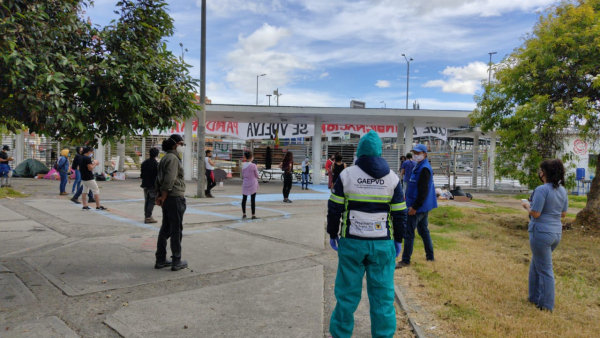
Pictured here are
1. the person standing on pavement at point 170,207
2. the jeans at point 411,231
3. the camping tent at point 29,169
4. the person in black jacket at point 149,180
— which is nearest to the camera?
the person standing on pavement at point 170,207

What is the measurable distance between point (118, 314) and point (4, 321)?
0.99m

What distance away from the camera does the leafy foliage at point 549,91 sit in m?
7.87

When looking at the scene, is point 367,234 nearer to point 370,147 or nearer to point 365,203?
point 365,203

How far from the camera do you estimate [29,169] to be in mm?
21750

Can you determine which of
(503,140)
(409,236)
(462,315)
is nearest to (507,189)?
(503,140)

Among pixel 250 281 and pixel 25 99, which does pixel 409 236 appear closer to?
pixel 250 281

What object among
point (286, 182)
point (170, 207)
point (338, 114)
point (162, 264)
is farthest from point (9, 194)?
point (338, 114)

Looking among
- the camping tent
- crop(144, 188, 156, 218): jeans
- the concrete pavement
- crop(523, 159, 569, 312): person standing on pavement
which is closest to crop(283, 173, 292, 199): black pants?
the concrete pavement

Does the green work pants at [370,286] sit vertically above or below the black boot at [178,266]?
above

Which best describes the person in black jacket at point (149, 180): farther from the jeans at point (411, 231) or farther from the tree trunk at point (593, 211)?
the tree trunk at point (593, 211)

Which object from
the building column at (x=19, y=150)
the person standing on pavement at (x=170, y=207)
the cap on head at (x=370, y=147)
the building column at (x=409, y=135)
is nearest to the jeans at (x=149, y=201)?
the person standing on pavement at (x=170, y=207)

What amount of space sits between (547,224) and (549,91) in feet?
18.1

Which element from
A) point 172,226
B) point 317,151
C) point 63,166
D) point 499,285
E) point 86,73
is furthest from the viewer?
point 317,151

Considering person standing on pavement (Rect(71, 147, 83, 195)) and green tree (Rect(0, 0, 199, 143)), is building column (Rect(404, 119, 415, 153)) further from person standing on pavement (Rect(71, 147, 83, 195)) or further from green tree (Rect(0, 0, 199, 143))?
green tree (Rect(0, 0, 199, 143))
